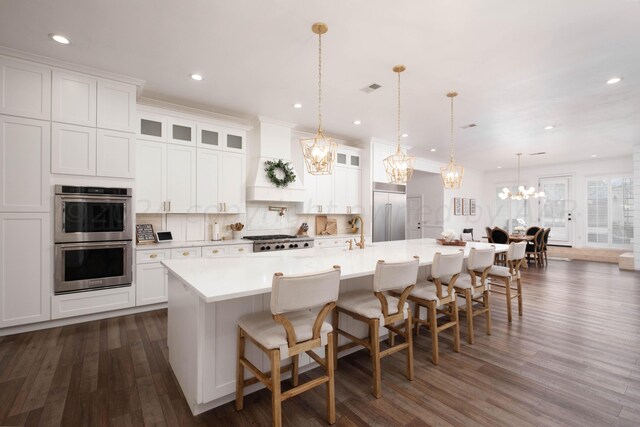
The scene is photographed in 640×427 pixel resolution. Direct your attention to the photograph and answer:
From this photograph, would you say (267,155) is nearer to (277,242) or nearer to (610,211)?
(277,242)

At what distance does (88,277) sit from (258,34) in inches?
127

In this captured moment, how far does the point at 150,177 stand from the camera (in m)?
4.05

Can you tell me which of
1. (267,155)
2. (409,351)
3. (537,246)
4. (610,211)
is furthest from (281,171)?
(610,211)

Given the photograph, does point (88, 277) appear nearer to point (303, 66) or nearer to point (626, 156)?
point (303, 66)

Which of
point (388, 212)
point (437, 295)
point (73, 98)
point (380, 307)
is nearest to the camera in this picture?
point (380, 307)

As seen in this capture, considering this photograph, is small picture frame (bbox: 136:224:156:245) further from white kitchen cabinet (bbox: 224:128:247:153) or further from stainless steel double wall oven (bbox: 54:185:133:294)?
white kitchen cabinet (bbox: 224:128:247:153)

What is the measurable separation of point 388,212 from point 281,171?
8.64ft

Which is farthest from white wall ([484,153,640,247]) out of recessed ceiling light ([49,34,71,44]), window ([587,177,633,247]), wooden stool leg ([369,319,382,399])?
recessed ceiling light ([49,34,71,44])

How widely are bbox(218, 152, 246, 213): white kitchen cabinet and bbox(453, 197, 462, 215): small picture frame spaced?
7.17 m

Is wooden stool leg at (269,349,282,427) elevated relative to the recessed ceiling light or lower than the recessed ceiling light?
lower

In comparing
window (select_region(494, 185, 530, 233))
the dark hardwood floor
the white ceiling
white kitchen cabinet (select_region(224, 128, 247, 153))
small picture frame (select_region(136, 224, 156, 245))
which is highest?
the white ceiling

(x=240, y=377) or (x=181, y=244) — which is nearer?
(x=240, y=377)

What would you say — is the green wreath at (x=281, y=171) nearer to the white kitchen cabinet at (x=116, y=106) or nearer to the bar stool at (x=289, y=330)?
the white kitchen cabinet at (x=116, y=106)

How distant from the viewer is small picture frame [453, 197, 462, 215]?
9.50m
